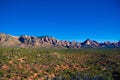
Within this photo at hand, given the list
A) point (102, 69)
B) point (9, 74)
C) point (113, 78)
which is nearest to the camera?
point (9, 74)

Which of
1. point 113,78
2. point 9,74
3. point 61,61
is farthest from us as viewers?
point 61,61

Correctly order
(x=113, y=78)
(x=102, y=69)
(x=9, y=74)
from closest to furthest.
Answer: (x=9, y=74), (x=113, y=78), (x=102, y=69)

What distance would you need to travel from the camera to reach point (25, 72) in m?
37.1

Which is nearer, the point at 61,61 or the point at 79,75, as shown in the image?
A: the point at 79,75

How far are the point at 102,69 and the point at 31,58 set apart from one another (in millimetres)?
13262

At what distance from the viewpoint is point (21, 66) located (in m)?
40.4

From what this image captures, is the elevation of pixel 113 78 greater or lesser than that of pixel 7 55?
lesser

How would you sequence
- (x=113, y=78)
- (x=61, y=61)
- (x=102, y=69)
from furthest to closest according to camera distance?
(x=61, y=61) < (x=102, y=69) < (x=113, y=78)

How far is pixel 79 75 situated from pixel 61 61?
10219mm

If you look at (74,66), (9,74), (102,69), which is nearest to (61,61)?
(74,66)

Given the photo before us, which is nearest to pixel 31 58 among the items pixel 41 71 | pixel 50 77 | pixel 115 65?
pixel 41 71

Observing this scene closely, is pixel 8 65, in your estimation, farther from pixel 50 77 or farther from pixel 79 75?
pixel 79 75

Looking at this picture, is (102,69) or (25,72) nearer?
(25,72)

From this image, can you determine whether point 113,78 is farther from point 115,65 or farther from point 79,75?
point 115,65
